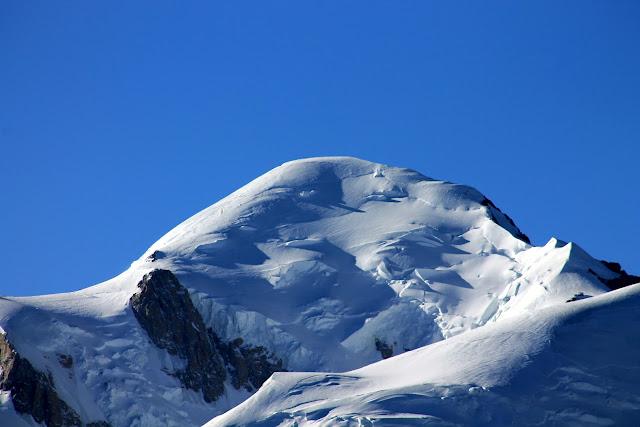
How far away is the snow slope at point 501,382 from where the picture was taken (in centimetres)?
10888

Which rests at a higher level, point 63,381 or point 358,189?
point 358,189

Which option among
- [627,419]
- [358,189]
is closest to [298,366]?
[358,189]

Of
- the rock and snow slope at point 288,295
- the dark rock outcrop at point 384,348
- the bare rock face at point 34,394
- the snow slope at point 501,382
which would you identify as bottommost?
the snow slope at point 501,382

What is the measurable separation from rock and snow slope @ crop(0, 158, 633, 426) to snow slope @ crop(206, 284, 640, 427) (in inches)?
729

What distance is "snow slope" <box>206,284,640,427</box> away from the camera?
108875mm

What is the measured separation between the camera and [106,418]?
443 feet

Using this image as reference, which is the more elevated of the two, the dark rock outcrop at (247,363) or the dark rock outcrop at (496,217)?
the dark rock outcrop at (496,217)

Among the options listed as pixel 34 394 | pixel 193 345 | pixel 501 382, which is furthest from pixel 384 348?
pixel 501 382

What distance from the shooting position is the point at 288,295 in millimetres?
151750

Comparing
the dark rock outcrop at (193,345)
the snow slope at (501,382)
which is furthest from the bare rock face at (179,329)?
the snow slope at (501,382)

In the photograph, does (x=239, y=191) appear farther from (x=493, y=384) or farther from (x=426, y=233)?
(x=493, y=384)

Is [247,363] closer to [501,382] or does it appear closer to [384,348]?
[384,348]

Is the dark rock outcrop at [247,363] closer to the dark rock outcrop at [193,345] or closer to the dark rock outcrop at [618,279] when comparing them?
the dark rock outcrop at [193,345]

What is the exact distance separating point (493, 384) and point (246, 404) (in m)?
15.5
